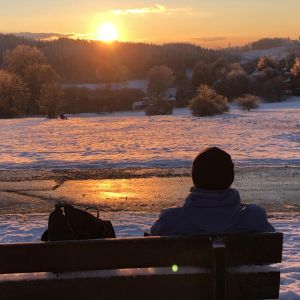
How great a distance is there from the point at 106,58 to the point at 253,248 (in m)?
174

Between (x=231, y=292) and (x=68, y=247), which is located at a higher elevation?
(x=68, y=247)

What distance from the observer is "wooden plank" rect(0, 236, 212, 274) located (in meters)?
2.87

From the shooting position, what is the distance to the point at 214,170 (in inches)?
119

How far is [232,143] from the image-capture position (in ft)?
59.9

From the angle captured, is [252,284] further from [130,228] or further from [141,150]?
[141,150]

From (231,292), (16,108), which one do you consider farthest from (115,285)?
(16,108)

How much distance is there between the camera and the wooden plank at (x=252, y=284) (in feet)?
9.89

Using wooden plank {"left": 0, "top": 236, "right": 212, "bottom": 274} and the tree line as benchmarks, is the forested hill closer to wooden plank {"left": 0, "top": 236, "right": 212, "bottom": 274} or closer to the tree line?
the tree line

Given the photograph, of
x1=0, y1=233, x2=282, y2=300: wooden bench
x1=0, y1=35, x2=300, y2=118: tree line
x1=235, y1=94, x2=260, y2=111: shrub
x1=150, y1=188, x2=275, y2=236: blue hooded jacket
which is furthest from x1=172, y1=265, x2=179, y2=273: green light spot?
x1=235, y1=94, x2=260, y2=111: shrub

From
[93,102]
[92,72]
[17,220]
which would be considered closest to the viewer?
[17,220]

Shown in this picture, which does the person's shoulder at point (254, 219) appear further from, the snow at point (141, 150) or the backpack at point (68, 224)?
the snow at point (141, 150)

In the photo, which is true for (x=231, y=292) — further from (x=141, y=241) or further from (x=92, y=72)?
(x=92, y=72)

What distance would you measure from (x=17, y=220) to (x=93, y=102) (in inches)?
3067

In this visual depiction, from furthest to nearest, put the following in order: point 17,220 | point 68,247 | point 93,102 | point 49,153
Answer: point 93,102, point 49,153, point 17,220, point 68,247
